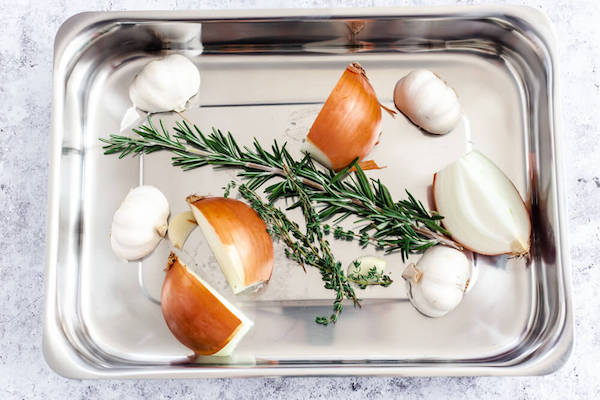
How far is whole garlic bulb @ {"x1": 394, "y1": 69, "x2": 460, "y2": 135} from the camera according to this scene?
1106 mm

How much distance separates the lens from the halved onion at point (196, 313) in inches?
40.1

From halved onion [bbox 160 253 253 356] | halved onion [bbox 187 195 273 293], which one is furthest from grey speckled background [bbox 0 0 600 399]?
halved onion [bbox 187 195 273 293]

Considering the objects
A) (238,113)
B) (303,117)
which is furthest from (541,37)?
(238,113)

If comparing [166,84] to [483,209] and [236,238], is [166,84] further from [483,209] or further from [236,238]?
[483,209]

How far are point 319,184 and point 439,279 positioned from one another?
32 centimetres

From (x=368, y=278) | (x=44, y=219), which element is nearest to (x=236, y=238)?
(x=368, y=278)

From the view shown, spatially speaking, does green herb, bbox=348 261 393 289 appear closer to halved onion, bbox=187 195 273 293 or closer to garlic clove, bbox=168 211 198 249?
halved onion, bbox=187 195 273 293

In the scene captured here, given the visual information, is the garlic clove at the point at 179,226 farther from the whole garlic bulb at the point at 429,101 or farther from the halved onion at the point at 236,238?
the whole garlic bulb at the point at 429,101

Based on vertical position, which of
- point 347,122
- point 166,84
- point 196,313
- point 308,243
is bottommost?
point 196,313

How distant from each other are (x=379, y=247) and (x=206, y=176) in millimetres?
423

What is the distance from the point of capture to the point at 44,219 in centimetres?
120

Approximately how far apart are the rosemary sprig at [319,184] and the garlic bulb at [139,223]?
0.10 metres

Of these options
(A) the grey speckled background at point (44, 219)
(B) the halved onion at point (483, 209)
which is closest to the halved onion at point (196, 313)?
(A) the grey speckled background at point (44, 219)

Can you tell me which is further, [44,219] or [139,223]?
[44,219]
